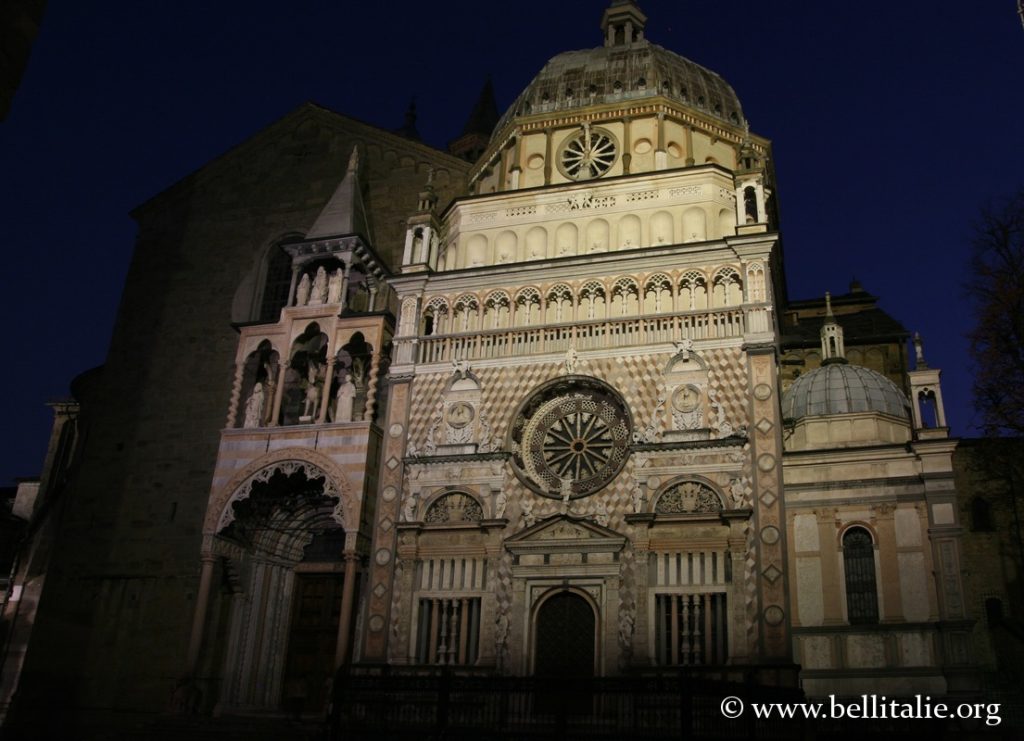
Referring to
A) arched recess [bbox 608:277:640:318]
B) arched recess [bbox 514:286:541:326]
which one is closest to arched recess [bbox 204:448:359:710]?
arched recess [bbox 514:286:541:326]

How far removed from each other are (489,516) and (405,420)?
3.42 meters

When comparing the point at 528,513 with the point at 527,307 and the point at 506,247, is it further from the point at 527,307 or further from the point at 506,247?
the point at 506,247

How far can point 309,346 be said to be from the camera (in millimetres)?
25938

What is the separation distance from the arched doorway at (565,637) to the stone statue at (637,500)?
227 cm

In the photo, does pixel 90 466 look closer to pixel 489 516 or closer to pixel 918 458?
pixel 489 516

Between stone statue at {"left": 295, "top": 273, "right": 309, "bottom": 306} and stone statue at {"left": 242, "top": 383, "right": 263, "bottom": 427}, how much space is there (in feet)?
8.26

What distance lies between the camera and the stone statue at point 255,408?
2423 cm

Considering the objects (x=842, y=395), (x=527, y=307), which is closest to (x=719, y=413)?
(x=842, y=395)

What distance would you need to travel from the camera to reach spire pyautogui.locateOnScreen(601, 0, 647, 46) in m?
31.9

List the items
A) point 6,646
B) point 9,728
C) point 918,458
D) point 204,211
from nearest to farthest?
point 918,458, point 9,728, point 6,646, point 204,211

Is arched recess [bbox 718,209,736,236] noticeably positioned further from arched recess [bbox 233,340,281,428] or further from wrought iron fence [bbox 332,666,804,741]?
arched recess [bbox 233,340,281,428]

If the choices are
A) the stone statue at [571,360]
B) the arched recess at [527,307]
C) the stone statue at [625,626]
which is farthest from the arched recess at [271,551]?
the stone statue at [625,626]

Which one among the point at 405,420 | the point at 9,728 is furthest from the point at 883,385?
the point at 9,728

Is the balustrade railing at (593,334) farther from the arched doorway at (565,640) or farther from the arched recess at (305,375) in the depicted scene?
the arched doorway at (565,640)
